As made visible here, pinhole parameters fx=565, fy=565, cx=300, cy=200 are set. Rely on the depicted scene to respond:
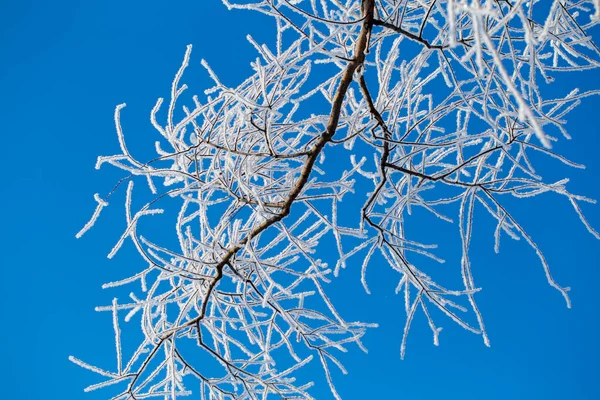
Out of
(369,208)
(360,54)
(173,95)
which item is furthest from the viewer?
(369,208)

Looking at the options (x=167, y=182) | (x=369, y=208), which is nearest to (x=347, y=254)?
(x=369, y=208)

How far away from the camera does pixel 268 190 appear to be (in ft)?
4.73

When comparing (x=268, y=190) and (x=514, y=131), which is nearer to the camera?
(x=514, y=131)

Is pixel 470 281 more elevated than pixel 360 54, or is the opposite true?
pixel 360 54

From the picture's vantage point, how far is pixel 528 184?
1348 millimetres

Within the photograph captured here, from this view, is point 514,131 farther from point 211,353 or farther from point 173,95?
point 211,353

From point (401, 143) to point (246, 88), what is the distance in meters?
0.43

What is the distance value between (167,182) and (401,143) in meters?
0.62

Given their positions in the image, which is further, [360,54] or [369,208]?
[369,208]

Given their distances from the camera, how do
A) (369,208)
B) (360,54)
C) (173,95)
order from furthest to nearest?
(369,208) → (173,95) → (360,54)

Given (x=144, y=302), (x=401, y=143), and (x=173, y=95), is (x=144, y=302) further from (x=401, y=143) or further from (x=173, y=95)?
(x=401, y=143)

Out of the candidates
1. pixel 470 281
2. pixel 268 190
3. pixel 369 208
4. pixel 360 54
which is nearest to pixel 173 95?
pixel 268 190

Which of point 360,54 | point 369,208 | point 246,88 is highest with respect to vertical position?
point 246,88

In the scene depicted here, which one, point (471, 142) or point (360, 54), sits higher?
point (360, 54)
